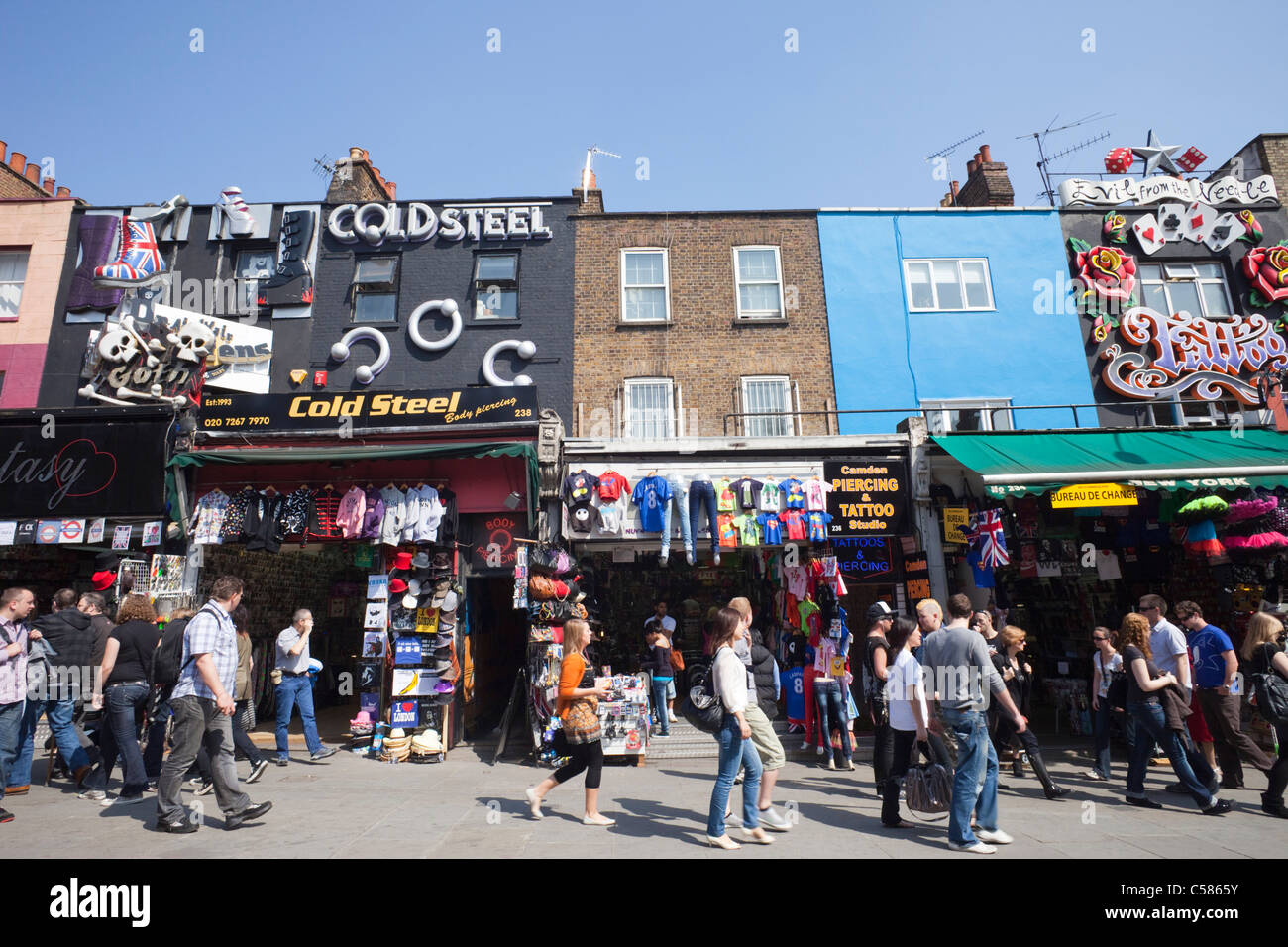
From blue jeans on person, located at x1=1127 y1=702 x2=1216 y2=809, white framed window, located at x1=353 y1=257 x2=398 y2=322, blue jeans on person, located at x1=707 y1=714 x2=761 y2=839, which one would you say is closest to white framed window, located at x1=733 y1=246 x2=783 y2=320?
white framed window, located at x1=353 y1=257 x2=398 y2=322

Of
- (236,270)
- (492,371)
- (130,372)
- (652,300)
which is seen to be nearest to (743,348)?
(652,300)

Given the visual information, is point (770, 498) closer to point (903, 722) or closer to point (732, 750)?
point (903, 722)

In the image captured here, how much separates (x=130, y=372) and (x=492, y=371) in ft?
23.1

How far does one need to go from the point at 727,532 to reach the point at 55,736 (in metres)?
9.23

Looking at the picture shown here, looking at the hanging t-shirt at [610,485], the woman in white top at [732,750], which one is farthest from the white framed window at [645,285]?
the woman in white top at [732,750]

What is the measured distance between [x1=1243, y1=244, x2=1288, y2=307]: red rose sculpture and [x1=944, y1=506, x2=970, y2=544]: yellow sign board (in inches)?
374

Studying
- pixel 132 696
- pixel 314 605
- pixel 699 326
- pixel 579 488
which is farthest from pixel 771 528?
pixel 314 605

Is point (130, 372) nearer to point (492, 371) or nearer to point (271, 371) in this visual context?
point (271, 371)

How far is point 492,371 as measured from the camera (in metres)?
14.4

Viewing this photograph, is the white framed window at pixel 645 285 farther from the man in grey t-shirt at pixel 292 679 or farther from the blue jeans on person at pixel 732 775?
Result: the blue jeans on person at pixel 732 775

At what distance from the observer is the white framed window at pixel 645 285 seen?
49.2 feet

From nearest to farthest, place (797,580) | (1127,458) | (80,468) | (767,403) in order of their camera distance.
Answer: (797,580), (1127,458), (80,468), (767,403)

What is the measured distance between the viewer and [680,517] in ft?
38.7

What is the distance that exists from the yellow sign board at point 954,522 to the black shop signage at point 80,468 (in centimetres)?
1354
